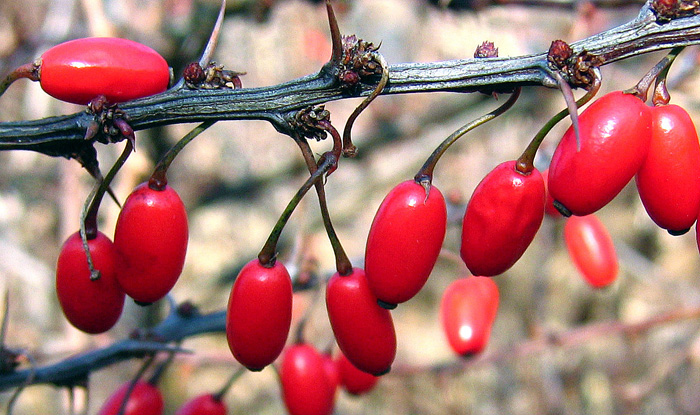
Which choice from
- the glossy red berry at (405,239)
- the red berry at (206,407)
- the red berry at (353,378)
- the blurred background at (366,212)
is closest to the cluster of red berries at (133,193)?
the glossy red berry at (405,239)

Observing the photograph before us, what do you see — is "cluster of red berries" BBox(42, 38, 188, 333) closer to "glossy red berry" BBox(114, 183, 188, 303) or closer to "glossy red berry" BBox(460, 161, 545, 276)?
"glossy red berry" BBox(114, 183, 188, 303)

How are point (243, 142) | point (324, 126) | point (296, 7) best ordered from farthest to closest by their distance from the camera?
point (243, 142)
point (296, 7)
point (324, 126)

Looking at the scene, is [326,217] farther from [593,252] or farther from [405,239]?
[593,252]

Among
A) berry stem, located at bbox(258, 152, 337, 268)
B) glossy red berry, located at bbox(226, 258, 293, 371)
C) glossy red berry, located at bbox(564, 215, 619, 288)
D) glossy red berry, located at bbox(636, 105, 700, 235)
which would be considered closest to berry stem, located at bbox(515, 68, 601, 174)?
glossy red berry, located at bbox(636, 105, 700, 235)

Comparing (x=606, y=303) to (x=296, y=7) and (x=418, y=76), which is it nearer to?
(x=296, y=7)

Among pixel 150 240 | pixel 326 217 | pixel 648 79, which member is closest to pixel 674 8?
pixel 648 79

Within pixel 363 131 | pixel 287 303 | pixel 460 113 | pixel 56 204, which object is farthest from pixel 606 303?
pixel 287 303
